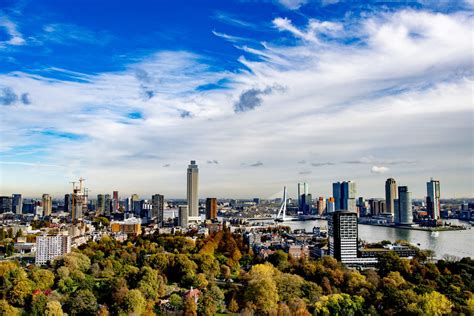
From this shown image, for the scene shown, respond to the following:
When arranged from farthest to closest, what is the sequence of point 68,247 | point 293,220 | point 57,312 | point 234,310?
point 293,220, point 68,247, point 234,310, point 57,312

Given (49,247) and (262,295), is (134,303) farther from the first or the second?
(49,247)

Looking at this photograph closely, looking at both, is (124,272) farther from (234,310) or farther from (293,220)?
(293,220)

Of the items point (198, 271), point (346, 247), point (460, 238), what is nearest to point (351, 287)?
point (198, 271)

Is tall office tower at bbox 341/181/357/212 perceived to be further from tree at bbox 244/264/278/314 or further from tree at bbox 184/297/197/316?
tree at bbox 184/297/197/316

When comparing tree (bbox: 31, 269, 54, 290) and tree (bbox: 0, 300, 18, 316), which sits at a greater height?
tree (bbox: 31, 269, 54, 290)

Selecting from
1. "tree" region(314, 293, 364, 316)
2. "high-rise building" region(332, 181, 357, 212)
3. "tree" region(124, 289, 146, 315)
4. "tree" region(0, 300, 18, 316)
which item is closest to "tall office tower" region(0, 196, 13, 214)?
"high-rise building" region(332, 181, 357, 212)

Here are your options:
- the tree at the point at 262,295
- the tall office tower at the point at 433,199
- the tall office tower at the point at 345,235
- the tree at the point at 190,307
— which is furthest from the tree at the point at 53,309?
the tall office tower at the point at 433,199
